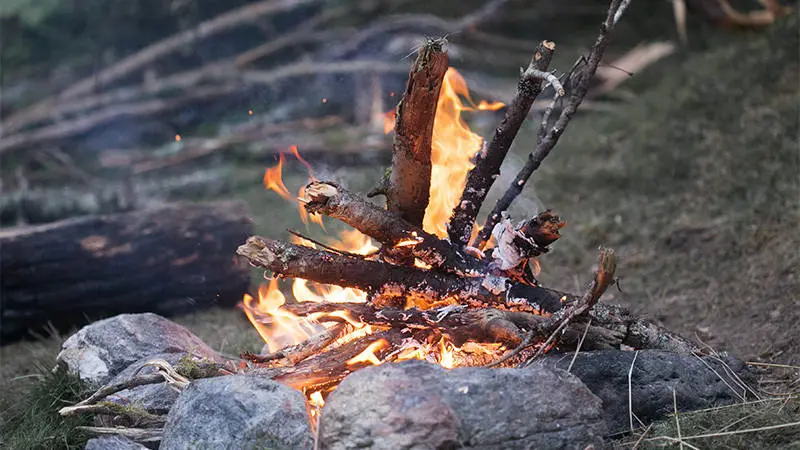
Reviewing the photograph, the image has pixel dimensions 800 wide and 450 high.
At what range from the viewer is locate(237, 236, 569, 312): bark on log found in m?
3.13

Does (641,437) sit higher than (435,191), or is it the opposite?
(435,191)

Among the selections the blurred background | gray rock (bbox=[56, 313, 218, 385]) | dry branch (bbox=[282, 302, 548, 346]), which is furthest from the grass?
gray rock (bbox=[56, 313, 218, 385])

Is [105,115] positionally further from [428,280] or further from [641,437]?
[641,437]

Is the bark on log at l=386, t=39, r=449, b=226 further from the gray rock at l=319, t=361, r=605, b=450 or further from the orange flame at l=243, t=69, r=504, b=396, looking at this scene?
the gray rock at l=319, t=361, r=605, b=450

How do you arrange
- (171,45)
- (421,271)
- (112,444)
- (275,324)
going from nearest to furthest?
(112,444) < (421,271) < (275,324) < (171,45)

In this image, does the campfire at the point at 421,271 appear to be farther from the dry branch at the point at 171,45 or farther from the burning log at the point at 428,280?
the dry branch at the point at 171,45

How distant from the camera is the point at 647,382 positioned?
287 cm

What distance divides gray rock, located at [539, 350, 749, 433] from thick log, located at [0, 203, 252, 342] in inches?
113

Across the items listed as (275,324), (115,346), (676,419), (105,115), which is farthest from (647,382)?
(105,115)

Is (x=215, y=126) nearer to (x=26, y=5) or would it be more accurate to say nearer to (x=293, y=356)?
(x=26, y=5)

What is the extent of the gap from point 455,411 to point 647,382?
842mm

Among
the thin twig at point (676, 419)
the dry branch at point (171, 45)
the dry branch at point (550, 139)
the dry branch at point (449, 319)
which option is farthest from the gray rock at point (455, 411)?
the dry branch at point (171, 45)

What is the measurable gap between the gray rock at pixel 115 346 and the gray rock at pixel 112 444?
590mm

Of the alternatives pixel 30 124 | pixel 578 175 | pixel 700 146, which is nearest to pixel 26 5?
pixel 30 124
